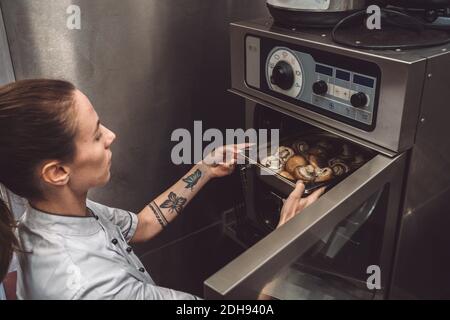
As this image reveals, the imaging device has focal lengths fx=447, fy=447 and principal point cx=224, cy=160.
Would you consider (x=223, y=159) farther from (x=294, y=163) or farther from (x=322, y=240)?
(x=322, y=240)

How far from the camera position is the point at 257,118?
1.16 metres

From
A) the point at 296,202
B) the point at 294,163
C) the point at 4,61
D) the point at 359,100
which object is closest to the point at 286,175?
the point at 294,163

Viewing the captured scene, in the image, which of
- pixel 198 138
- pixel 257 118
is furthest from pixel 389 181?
pixel 198 138

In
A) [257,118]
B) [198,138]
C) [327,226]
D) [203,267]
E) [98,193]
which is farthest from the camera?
[203,267]

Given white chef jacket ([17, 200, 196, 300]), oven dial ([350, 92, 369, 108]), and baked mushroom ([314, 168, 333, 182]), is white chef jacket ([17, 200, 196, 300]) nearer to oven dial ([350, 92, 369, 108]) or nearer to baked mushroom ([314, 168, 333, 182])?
baked mushroom ([314, 168, 333, 182])

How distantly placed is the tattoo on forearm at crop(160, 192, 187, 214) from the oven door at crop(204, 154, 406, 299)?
1.33 feet

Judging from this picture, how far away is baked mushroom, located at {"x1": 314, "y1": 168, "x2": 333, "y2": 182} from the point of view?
0.99 m

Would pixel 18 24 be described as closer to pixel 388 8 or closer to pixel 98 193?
pixel 98 193

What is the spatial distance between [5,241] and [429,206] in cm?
83

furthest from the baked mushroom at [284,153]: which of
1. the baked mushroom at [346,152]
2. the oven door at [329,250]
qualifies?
the oven door at [329,250]

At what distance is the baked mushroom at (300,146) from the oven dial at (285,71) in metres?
0.16

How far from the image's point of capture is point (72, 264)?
0.79 metres

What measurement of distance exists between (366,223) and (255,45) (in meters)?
0.47

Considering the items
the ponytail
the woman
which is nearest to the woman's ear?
the woman
